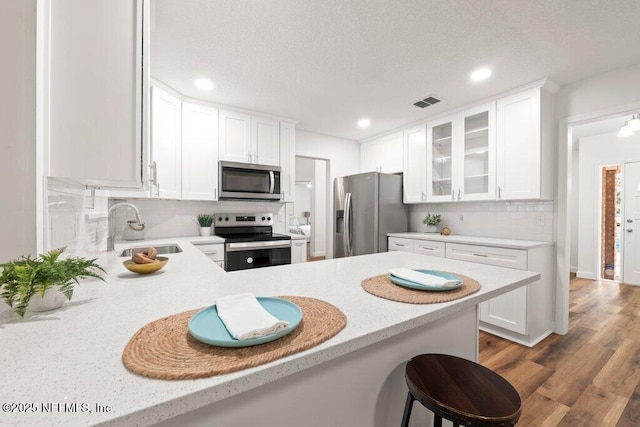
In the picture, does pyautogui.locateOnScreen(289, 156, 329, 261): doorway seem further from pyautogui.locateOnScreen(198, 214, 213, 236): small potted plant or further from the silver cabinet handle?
pyautogui.locateOnScreen(198, 214, 213, 236): small potted plant

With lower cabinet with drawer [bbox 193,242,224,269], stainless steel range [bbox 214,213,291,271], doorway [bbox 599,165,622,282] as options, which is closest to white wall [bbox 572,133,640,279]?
doorway [bbox 599,165,622,282]

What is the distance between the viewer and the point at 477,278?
3.95 ft

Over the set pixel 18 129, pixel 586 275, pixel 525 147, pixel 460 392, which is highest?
pixel 525 147

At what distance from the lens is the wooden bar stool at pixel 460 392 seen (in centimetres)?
73

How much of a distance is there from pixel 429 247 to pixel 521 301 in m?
1.01

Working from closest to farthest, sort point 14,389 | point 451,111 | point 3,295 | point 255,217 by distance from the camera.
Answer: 1. point 14,389
2. point 3,295
3. point 451,111
4. point 255,217

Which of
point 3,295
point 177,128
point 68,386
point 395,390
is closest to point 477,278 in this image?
point 395,390

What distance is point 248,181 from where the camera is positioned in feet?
10.9

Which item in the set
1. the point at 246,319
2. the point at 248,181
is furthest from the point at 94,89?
the point at 248,181

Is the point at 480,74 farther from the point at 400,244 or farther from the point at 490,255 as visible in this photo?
the point at 400,244

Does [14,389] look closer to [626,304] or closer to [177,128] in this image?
[177,128]

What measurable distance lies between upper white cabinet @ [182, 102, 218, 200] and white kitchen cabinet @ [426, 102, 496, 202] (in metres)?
2.78

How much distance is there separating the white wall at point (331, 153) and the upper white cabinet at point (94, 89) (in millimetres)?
3227

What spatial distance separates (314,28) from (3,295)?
208 centimetres
